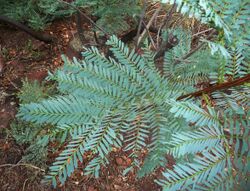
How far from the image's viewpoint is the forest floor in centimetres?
167

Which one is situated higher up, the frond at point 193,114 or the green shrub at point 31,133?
the frond at point 193,114

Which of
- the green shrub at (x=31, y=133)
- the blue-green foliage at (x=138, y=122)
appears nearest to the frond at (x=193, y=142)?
the blue-green foliage at (x=138, y=122)

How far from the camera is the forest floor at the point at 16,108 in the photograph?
167cm

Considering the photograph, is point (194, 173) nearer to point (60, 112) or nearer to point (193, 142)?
point (193, 142)

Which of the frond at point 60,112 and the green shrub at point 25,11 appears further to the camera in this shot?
the green shrub at point 25,11

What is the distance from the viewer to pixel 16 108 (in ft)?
5.98

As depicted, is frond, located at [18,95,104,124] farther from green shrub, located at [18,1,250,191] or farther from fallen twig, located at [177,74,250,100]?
fallen twig, located at [177,74,250,100]

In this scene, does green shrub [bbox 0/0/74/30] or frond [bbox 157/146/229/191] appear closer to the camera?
frond [bbox 157/146/229/191]

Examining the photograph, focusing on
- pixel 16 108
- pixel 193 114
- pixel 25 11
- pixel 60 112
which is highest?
pixel 193 114

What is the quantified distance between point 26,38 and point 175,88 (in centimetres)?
165

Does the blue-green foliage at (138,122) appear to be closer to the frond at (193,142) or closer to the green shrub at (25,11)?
the frond at (193,142)

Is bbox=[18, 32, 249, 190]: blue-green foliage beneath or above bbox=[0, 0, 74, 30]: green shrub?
above

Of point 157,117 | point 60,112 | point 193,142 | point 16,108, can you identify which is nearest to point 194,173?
point 193,142

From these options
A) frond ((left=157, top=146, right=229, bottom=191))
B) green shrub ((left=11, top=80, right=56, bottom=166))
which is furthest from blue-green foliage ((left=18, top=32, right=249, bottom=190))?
green shrub ((left=11, top=80, right=56, bottom=166))
